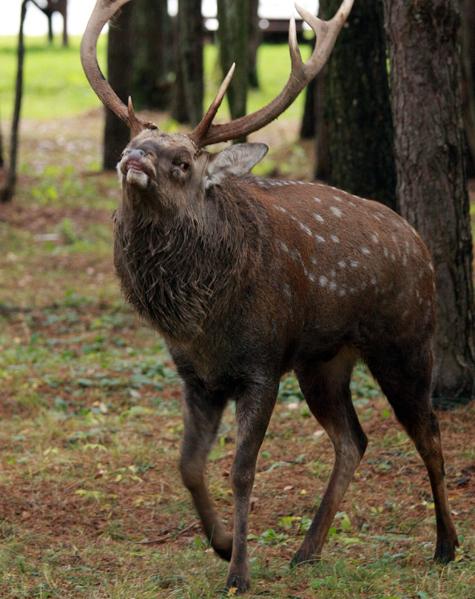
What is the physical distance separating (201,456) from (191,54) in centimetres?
755

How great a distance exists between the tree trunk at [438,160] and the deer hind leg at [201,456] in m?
2.28

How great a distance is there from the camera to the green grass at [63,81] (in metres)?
23.3

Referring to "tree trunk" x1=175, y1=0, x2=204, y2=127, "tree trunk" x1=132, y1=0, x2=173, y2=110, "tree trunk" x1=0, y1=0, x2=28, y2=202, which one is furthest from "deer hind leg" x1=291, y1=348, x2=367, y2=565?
"tree trunk" x1=132, y1=0, x2=173, y2=110

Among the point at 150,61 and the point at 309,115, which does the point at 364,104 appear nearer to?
the point at 309,115

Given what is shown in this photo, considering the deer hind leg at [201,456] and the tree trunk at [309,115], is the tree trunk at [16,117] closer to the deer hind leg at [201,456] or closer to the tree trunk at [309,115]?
the tree trunk at [309,115]

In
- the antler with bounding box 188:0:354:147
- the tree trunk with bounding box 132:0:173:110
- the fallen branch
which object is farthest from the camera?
the tree trunk with bounding box 132:0:173:110

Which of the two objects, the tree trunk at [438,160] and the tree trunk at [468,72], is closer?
the tree trunk at [438,160]

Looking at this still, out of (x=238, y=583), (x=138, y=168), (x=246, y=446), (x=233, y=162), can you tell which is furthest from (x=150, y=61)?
(x=238, y=583)

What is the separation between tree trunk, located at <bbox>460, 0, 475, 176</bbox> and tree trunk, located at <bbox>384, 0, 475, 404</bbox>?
16.5ft

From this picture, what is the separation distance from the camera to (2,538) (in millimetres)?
4508

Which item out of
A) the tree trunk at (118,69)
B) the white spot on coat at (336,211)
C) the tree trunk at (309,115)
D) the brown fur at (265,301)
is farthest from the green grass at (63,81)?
the brown fur at (265,301)

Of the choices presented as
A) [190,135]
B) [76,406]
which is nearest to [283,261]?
[190,135]

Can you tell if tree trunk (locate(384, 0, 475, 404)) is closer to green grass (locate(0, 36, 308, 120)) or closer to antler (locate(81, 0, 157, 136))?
antler (locate(81, 0, 157, 136))

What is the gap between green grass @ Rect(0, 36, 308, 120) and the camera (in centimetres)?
2327
